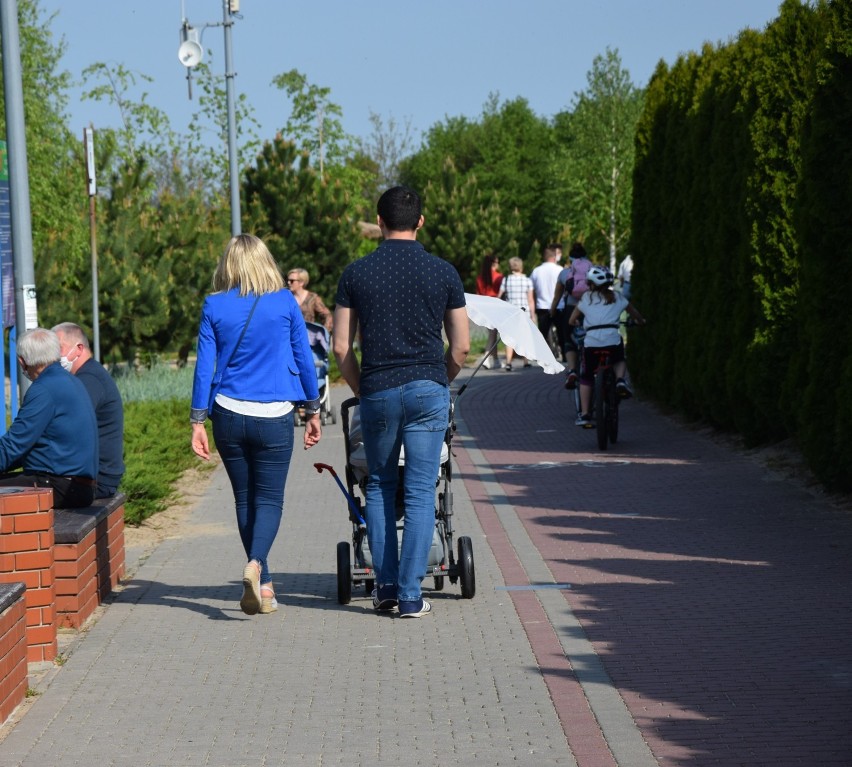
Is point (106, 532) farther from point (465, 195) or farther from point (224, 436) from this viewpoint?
point (465, 195)

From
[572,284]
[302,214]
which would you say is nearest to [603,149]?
[302,214]

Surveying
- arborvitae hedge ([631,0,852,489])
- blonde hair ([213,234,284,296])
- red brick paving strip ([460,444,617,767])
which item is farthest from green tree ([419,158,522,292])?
blonde hair ([213,234,284,296])

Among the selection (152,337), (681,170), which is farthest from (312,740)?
(152,337)

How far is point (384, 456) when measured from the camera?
7367 mm

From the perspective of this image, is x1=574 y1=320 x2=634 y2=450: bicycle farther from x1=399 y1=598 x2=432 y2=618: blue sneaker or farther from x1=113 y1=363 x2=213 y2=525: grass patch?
x1=399 y1=598 x2=432 y2=618: blue sneaker

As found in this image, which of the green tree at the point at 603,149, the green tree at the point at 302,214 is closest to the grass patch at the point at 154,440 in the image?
the green tree at the point at 302,214

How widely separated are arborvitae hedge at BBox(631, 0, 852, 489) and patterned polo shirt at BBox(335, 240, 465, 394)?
4154 mm

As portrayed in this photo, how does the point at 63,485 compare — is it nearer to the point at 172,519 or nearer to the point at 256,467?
the point at 256,467

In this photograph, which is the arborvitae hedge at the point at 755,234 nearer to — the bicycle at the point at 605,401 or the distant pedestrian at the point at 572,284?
the distant pedestrian at the point at 572,284

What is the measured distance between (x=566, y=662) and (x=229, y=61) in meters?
21.8

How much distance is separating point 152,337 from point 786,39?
12.2 meters

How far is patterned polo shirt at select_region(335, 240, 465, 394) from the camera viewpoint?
7.27 meters

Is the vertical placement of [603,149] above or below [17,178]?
above

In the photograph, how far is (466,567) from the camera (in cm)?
773
